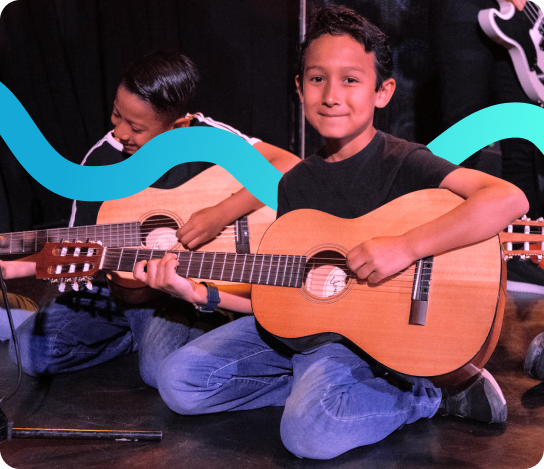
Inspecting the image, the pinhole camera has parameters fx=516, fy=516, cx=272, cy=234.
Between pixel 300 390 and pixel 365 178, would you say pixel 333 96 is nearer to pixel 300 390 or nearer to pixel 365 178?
pixel 365 178

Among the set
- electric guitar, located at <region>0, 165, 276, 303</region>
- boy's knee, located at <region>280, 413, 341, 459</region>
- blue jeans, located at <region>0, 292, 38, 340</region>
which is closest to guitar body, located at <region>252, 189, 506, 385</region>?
boy's knee, located at <region>280, 413, 341, 459</region>

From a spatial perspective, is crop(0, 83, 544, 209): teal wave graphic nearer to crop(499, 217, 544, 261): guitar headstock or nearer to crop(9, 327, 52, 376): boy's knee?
crop(9, 327, 52, 376): boy's knee

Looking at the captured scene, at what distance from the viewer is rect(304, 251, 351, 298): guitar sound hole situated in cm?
161

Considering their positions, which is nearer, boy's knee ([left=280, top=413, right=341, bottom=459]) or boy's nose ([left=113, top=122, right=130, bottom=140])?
boy's knee ([left=280, top=413, right=341, bottom=459])

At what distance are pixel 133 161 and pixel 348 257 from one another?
1014 millimetres

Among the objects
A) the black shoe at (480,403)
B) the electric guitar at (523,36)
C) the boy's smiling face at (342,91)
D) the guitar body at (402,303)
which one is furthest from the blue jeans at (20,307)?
the electric guitar at (523,36)

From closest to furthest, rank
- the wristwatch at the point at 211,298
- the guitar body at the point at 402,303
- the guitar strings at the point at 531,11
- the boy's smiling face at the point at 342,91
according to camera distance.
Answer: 1. the guitar body at the point at 402,303
2. the boy's smiling face at the point at 342,91
3. the wristwatch at the point at 211,298
4. the guitar strings at the point at 531,11

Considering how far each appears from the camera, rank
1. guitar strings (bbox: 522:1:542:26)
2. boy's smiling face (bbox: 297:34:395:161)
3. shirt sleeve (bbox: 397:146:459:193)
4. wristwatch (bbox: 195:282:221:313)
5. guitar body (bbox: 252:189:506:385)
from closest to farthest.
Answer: guitar body (bbox: 252:189:506:385) < shirt sleeve (bbox: 397:146:459:193) < boy's smiling face (bbox: 297:34:395:161) < wristwatch (bbox: 195:282:221:313) < guitar strings (bbox: 522:1:542:26)

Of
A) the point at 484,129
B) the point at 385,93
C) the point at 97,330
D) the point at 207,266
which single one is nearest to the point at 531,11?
the point at 484,129

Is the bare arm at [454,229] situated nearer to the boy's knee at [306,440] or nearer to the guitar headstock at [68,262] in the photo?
the boy's knee at [306,440]

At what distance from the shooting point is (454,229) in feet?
4.76

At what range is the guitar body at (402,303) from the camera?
4.69ft

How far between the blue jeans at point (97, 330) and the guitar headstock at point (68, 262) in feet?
1.38

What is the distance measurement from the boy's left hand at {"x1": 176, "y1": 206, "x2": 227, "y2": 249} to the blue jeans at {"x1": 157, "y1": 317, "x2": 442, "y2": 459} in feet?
1.17
